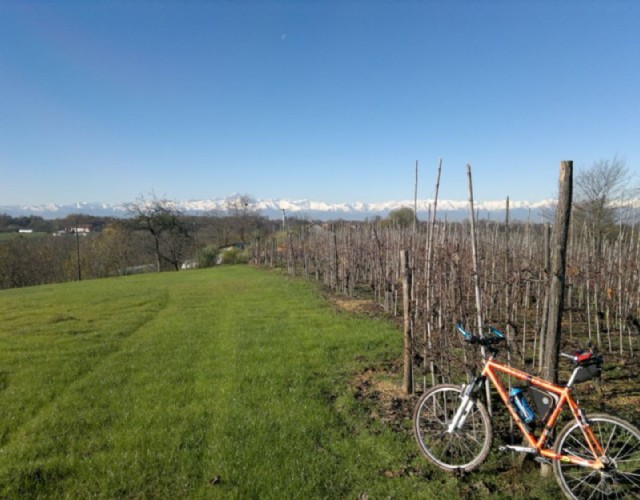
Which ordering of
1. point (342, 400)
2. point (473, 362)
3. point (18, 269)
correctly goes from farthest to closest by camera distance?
point (18, 269), point (342, 400), point (473, 362)

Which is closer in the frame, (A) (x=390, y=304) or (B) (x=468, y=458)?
(B) (x=468, y=458)

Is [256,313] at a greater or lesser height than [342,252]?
lesser

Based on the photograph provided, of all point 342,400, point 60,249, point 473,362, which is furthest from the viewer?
point 60,249

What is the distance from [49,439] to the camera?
3.46 metres

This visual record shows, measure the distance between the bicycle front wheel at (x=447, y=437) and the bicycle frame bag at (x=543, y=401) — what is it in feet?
1.26

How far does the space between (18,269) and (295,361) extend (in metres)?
29.3

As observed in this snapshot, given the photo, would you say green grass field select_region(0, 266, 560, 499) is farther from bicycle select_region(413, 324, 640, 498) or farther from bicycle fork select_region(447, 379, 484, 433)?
bicycle fork select_region(447, 379, 484, 433)

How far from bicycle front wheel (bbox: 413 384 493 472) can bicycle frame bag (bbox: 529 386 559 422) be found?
Answer: 38 cm

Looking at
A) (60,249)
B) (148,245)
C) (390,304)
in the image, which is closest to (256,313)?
(390,304)

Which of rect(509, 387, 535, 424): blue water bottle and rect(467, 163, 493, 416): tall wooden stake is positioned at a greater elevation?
rect(467, 163, 493, 416): tall wooden stake

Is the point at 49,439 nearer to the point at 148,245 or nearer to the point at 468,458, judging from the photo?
the point at 468,458

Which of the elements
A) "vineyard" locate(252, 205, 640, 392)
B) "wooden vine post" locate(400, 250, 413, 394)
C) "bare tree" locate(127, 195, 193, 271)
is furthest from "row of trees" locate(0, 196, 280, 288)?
"wooden vine post" locate(400, 250, 413, 394)

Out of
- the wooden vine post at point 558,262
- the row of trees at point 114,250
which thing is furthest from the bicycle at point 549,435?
the row of trees at point 114,250

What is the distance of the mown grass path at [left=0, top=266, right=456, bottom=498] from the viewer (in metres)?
2.80
